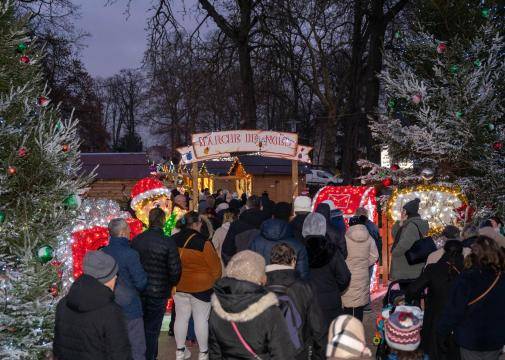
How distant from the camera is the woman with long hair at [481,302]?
5027 mm

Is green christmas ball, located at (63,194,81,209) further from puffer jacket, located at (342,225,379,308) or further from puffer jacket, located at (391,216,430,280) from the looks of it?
puffer jacket, located at (391,216,430,280)

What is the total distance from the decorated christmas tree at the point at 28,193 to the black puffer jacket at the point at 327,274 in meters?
2.42

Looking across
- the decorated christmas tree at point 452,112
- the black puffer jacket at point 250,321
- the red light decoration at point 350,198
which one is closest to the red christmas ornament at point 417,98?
the decorated christmas tree at point 452,112

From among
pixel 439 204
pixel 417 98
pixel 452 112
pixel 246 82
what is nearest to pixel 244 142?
pixel 417 98

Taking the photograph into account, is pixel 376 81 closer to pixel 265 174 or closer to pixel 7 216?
pixel 265 174

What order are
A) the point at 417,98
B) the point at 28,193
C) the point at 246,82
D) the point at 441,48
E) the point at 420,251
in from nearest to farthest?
1. the point at 28,193
2. the point at 420,251
3. the point at 441,48
4. the point at 417,98
5. the point at 246,82

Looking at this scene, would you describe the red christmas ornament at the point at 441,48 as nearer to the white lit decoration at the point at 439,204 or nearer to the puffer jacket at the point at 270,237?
the white lit decoration at the point at 439,204

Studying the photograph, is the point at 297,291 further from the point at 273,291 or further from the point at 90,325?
the point at 90,325

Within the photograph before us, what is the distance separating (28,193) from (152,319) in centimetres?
190

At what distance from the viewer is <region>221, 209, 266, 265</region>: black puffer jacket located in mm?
8492

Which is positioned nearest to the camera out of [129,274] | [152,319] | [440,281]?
[440,281]

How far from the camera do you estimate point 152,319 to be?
23.5 ft

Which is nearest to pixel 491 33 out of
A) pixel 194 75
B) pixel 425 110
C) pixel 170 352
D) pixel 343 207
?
pixel 425 110

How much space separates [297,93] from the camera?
36.6m
